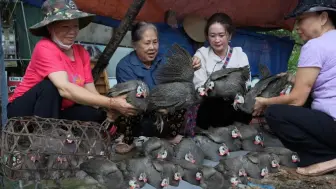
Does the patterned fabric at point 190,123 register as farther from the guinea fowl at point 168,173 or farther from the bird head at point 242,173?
the guinea fowl at point 168,173

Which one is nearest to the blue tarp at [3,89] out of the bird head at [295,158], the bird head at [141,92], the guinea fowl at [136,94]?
the guinea fowl at [136,94]

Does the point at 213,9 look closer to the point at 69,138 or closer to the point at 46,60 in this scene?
the point at 46,60

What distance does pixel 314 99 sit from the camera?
304cm

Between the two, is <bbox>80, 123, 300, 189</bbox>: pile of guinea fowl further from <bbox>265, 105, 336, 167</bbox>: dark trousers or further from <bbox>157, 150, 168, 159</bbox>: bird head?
<bbox>265, 105, 336, 167</bbox>: dark trousers

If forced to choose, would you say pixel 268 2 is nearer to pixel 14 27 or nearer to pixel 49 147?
pixel 14 27

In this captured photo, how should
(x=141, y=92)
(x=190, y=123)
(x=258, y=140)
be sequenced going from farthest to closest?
(x=190, y=123) < (x=258, y=140) < (x=141, y=92)

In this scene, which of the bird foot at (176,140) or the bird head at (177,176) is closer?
the bird head at (177,176)

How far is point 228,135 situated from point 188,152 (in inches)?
20.2

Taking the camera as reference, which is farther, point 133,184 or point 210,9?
point 210,9

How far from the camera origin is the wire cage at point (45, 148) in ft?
8.02

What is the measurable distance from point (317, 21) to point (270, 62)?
2806mm

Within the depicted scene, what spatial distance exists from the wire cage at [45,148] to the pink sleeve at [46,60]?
442mm

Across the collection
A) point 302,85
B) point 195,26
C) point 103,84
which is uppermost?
point 195,26

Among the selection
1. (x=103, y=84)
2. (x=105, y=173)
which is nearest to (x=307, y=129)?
(x=105, y=173)
